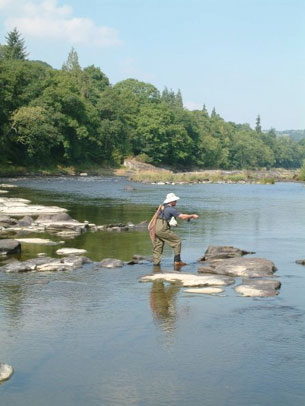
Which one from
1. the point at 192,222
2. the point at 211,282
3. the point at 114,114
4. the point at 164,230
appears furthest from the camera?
the point at 114,114

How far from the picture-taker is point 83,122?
324 ft

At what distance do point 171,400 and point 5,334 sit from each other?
3754 mm

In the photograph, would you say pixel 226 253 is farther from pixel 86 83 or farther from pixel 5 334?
pixel 86 83

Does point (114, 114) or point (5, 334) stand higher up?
point (114, 114)

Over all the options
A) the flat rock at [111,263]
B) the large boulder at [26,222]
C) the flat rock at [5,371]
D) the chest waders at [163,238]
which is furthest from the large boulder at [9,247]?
the flat rock at [5,371]

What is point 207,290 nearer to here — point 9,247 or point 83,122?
point 9,247

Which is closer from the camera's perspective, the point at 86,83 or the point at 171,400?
the point at 171,400

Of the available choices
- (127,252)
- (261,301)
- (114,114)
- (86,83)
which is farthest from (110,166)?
(261,301)

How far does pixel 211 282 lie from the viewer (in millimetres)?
14367

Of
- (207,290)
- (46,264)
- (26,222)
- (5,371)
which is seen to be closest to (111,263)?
(46,264)

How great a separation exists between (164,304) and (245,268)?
13.3ft

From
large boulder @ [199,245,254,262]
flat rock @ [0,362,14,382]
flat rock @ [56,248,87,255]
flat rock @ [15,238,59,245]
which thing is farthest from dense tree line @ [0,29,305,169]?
flat rock @ [0,362,14,382]

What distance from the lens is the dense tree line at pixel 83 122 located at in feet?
273

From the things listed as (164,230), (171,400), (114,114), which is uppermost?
(114,114)
